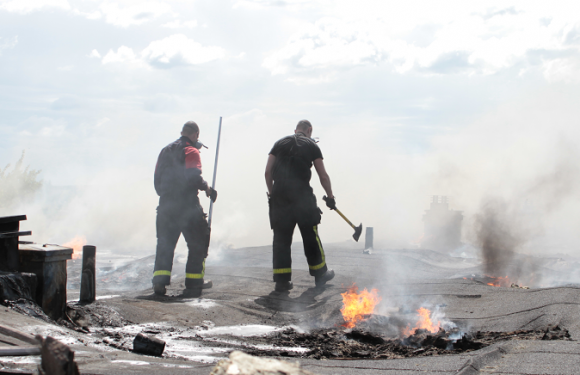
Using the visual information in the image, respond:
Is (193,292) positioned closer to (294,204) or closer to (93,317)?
(294,204)

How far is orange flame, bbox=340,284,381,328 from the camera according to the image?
4.81m

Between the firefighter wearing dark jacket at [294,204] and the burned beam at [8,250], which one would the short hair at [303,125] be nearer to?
the firefighter wearing dark jacket at [294,204]

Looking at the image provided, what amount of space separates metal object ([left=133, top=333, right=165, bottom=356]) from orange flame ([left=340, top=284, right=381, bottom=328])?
1.85 m

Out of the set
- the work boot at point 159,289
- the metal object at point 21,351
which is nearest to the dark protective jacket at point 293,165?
the work boot at point 159,289

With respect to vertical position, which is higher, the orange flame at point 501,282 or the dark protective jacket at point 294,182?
Answer: the dark protective jacket at point 294,182

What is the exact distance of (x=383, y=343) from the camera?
4117mm

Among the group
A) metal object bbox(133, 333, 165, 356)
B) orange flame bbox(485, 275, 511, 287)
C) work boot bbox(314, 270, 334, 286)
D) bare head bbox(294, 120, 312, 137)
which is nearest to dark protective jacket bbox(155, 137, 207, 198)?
bare head bbox(294, 120, 312, 137)

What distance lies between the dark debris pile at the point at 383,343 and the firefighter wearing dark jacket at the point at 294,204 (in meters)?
1.97

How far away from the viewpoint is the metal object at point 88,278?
484 centimetres

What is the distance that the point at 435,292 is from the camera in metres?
5.67

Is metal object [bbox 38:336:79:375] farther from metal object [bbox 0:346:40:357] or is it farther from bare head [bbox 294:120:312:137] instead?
bare head [bbox 294:120:312:137]

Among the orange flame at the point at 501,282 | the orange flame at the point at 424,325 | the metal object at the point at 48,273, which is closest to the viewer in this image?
the metal object at the point at 48,273

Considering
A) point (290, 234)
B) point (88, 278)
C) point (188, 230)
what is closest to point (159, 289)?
point (188, 230)

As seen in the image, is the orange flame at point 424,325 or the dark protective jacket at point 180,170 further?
the dark protective jacket at point 180,170
